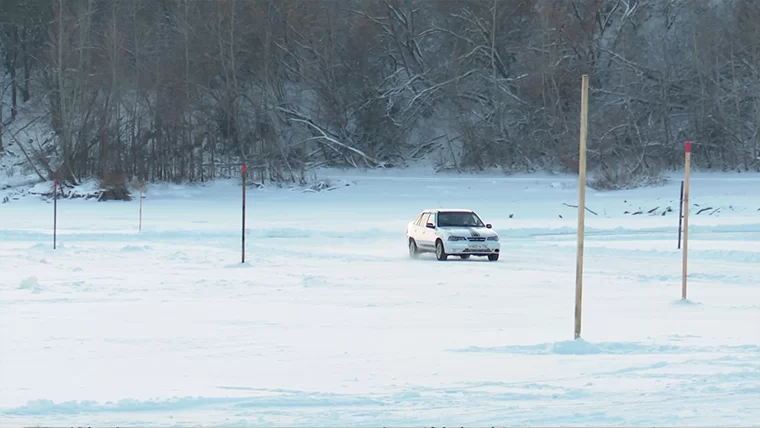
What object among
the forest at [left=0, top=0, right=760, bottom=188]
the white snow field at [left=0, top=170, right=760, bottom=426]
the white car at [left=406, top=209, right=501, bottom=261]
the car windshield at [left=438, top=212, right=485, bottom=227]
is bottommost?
the white snow field at [left=0, top=170, right=760, bottom=426]

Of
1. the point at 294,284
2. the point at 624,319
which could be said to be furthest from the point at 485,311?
the point at 294,284

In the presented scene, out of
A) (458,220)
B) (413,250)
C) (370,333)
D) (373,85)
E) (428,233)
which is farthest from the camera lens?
(373,85)

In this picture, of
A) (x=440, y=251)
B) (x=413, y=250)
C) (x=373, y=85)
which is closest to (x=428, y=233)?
(x=440, y=251)

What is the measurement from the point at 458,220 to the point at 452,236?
133 centimetres

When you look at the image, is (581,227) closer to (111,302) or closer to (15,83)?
(111,302)

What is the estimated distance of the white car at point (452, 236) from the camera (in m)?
27.5

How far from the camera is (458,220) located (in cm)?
2878

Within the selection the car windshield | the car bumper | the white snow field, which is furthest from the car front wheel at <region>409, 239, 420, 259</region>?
the car bumper

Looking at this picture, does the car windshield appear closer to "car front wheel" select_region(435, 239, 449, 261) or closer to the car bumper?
"car front wheel" select_region(435, 239, 449, 261)

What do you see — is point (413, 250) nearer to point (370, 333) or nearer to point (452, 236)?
point (452, 236)

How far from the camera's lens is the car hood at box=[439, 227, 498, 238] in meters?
27.6

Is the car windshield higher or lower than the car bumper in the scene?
higher

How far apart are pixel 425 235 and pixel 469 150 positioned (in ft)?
123

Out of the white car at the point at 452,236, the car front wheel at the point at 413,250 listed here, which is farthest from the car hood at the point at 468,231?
the car front wheel at the point at 413,250
